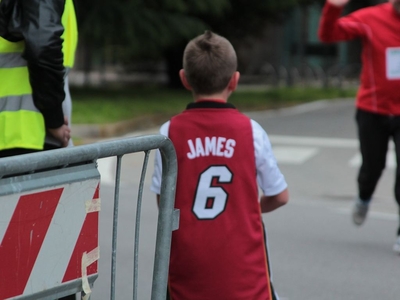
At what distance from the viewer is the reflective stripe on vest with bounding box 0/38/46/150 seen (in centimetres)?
351

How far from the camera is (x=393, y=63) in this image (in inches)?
236

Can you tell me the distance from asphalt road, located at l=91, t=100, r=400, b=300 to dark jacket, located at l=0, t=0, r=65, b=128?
1.96 meters

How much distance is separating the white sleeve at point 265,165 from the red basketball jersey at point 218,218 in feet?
0.10

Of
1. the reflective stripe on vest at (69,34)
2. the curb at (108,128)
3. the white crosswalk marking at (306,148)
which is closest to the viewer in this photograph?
the reflective stripe on vest at (69,34)

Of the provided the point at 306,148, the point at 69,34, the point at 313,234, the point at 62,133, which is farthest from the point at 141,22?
the point at 62,133

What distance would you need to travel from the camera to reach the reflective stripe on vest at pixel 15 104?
3.51m

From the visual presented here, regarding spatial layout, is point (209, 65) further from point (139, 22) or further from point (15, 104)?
point (139, 22)

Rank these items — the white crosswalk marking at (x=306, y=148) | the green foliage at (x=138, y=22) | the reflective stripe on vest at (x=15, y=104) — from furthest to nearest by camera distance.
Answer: the green foliage at (x=138, y=22)
the white crosswalk marking at (x=306, y=148)
the reflective stripe on vest at (x=15, y=104)

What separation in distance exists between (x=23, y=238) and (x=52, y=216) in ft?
0.43

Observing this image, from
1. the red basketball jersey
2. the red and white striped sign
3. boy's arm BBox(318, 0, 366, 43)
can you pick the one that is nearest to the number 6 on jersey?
the red basketball jersey

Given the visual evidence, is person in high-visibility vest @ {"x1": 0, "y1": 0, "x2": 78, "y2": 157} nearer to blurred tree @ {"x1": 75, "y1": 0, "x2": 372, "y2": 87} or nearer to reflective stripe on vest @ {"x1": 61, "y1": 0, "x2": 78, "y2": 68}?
reflective stripe on vest @ {"x1": 61, "y1": 0, "x2": 78, "y2": 68}

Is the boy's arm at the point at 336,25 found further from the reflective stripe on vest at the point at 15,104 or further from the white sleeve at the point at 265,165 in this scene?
the reflective stripe on vest at the point at 15,104

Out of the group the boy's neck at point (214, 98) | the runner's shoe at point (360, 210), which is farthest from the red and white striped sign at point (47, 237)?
the runner's shoe at point (360, 210)

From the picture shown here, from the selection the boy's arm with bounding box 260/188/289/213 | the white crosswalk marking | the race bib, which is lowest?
the white crosswalk marking
